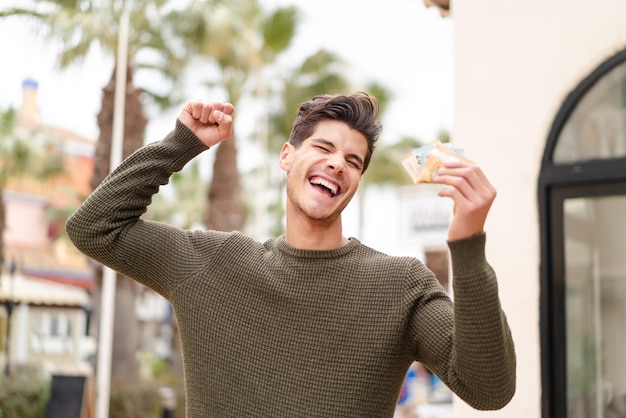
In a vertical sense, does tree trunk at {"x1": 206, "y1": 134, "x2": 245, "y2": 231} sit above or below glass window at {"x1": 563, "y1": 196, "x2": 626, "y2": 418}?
above

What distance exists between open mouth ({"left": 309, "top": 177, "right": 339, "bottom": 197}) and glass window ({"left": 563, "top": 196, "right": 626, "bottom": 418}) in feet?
8.54

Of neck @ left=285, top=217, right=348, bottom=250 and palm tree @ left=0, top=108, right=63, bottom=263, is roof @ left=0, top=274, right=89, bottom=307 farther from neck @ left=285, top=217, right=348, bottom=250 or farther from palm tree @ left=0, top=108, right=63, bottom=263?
neck @ left=285, top=217, right=348, bottom=250

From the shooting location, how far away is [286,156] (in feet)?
7.90

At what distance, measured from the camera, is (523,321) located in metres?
4.44

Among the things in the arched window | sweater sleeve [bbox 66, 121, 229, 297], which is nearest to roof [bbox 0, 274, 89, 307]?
the arched window

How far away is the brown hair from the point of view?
2.26 metres

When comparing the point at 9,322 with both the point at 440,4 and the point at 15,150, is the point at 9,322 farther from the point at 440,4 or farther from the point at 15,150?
the point at 440,4

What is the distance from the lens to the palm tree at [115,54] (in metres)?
13.7

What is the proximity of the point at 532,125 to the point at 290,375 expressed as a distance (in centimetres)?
287

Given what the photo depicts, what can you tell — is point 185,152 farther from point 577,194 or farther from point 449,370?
point 577,194

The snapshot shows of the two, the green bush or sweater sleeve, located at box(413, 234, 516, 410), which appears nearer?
sweater sleeve, located at box(413, 234, 516, 410)

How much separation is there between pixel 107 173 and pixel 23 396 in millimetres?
4119

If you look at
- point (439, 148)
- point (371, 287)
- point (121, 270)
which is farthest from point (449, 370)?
point (121, 270)

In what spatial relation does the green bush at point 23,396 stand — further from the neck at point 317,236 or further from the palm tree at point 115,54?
the neck at point 317,236
